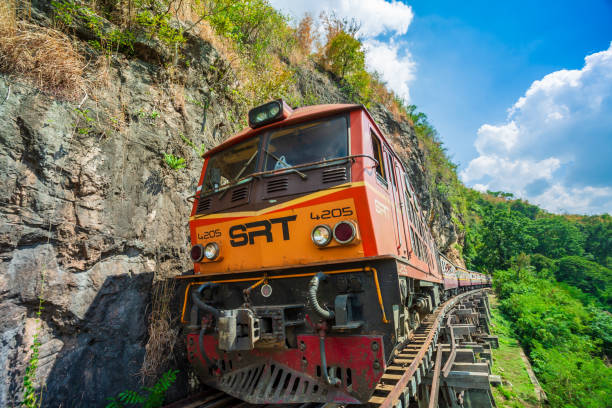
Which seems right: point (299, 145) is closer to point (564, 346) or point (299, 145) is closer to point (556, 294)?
point (564, 346)

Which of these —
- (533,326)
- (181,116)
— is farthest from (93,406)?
(533,326)

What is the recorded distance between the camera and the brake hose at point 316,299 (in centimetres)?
262

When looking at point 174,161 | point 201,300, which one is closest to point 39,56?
point 174,161

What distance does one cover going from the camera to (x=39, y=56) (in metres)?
4.11

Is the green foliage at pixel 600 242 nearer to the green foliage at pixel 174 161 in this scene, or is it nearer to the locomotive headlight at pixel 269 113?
the locomotive headlight at pixel 269 113

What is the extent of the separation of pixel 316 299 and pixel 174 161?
4.09 meters

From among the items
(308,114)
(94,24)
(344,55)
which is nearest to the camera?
(308,114)

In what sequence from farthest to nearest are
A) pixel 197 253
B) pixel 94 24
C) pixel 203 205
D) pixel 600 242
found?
pixel 600 242 < pixel 94 24 < pixel 203 205 < pixel 197 253

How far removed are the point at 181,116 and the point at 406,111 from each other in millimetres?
22005

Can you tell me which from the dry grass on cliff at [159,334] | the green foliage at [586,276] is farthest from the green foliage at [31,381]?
the green foliage at [586,276]

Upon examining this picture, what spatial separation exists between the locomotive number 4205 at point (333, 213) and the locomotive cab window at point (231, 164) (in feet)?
4.21

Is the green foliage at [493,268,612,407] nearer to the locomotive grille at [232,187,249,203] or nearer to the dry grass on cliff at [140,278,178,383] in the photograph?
the dry grass on cliff at [140,278,178,383]

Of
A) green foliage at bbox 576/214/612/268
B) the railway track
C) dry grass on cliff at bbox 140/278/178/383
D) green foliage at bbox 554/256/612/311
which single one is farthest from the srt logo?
green foliage at bbox 576/214/612/268

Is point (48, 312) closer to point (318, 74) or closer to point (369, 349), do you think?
point (369, 349)
